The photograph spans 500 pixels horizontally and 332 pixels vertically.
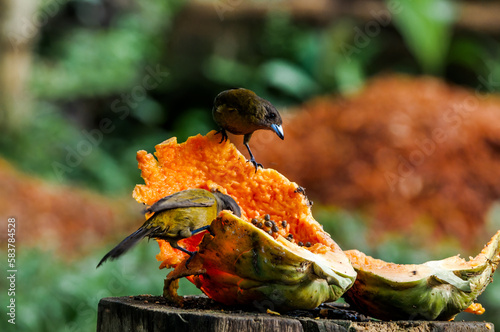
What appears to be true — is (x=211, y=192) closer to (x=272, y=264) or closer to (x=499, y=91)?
(x=272, y=264)

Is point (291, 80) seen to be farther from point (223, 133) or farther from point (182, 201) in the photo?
→ point (182, 201)

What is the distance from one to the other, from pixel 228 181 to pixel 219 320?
714mm

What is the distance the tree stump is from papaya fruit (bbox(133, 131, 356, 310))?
0.06 meters

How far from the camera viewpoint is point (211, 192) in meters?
2.17

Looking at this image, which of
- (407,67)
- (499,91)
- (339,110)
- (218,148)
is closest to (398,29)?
(407,67)

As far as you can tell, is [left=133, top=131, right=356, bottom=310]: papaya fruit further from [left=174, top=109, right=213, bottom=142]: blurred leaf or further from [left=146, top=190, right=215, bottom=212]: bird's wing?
[left=174, top=109, right=213, bottom=142]: blurred leaf

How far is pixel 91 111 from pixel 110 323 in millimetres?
10820

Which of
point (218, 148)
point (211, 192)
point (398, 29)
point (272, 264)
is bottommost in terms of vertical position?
point (272, 264)

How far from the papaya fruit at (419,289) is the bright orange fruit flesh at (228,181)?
217mm

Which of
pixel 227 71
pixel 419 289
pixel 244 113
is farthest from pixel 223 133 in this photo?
pixel 227 71

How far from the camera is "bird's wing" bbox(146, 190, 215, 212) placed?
1873 millimetres

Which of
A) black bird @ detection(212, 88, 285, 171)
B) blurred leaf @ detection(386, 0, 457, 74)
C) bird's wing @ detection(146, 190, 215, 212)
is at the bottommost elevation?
bird's wing @ detection(146, 190, 215, 212)

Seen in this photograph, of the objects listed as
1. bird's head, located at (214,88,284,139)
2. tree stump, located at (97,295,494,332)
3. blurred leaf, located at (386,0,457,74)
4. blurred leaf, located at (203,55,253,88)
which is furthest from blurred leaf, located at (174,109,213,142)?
tree stump, located at (97,295,494,332)

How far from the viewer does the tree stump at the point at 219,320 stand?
1777 millimetres
